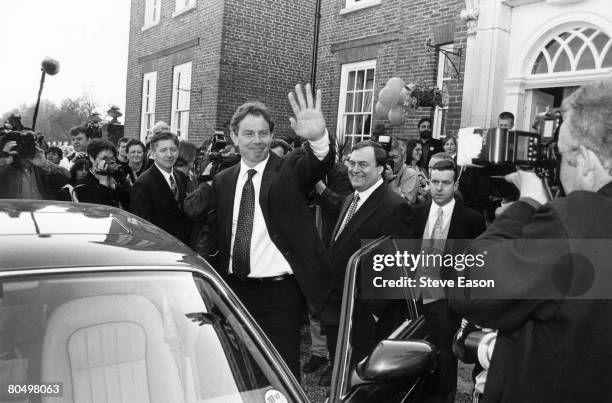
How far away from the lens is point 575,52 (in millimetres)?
6453

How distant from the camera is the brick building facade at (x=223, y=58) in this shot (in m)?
12.9

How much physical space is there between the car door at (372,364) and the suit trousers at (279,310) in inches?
46.5

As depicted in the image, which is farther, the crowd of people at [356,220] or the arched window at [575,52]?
the arched window at [575,52]

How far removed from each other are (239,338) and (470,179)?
457 centimetres

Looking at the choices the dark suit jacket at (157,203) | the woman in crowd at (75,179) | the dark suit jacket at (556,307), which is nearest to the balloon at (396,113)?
the woman in crowd at (75,179)

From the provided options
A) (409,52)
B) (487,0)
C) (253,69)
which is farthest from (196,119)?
(487,0)

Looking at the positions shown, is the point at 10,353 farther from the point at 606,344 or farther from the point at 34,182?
the point at 34,182

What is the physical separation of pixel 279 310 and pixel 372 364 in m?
1.55

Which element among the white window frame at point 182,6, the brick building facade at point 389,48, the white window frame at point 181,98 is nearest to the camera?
the brick building facade at point 389,48

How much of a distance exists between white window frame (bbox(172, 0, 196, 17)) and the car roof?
12.8 metres

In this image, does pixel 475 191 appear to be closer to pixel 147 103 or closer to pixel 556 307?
pixel 556 307

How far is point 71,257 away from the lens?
1.78 meters

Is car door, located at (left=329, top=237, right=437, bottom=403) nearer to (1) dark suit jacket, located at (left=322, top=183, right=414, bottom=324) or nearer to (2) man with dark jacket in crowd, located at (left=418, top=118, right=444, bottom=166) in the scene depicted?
(1) dark suit jacket, located at (left=322, top=183, right=414, bottom=324)

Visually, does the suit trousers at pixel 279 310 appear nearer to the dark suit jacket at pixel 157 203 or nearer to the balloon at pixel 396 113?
the dark suit jacket at pixel 157 203
